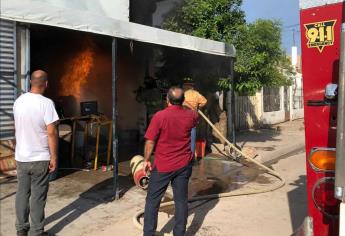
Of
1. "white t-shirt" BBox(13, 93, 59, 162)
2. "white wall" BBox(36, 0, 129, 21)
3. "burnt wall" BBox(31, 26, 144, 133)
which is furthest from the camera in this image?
"burnt wall" BBox(31, 26, 144, 133)

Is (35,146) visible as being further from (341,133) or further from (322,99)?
(341,133)

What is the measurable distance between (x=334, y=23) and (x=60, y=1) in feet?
25.9

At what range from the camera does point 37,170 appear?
14.3 ft

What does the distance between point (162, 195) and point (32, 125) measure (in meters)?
1.54

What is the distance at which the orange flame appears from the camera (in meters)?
11.0

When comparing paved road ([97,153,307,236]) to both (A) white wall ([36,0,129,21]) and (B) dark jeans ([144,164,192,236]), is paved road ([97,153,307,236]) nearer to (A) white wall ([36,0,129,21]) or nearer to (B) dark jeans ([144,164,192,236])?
(B) dark jeans ([144,164,192,236])

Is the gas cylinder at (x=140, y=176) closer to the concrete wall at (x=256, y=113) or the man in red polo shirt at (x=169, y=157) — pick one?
the man in red polo shirt at (x=169, y=157)

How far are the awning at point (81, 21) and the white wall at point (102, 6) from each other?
319cm

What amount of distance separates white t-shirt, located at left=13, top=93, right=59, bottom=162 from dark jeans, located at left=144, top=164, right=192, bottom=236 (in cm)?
118

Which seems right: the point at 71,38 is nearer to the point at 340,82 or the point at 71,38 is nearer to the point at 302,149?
the point at 302,149

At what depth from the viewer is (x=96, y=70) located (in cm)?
1136

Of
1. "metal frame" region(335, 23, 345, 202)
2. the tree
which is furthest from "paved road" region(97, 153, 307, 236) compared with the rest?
the tree

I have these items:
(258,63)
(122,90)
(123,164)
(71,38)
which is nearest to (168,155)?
(123,164)

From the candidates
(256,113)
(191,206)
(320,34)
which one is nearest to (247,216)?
(191,206)
